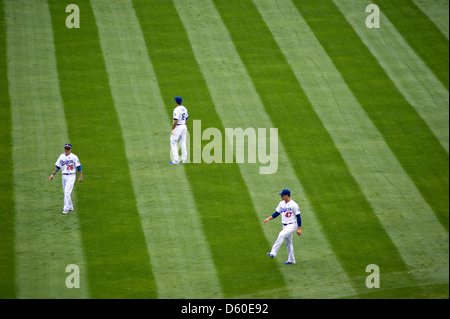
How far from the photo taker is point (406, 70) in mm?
21406

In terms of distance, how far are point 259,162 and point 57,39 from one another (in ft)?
34.3

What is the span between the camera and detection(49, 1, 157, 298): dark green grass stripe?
1251 cm

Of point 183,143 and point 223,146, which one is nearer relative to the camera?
point 183,143

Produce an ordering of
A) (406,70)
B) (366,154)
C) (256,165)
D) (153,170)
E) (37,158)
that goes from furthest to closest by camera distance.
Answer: (406,70), (366,154), (37,158), (256,165), (153,170)

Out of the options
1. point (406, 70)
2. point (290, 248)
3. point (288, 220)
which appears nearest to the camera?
point (288, 220)

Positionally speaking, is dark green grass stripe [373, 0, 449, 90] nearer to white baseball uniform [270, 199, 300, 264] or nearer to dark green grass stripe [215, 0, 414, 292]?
dark green grass stripe [215, 0, 414, 292]

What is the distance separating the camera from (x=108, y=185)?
1589 cm

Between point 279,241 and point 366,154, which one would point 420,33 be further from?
point 279,241

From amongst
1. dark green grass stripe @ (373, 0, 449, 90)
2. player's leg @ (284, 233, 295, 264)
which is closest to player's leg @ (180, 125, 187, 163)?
player's leg @ (284, 233, 295, 264)

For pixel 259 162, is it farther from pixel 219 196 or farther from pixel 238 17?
pixel 238 17

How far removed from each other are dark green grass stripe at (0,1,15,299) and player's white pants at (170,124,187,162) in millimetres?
4419

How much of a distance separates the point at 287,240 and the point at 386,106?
27.8ft

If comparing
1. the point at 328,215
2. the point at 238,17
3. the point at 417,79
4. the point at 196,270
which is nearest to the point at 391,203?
the point at 328,215

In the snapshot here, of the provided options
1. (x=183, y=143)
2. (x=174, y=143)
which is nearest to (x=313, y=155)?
(x=183, y=143)
